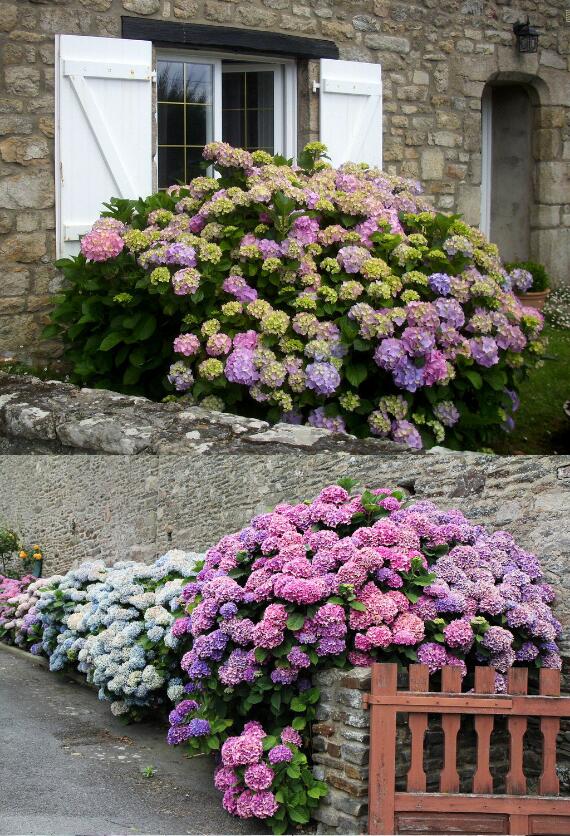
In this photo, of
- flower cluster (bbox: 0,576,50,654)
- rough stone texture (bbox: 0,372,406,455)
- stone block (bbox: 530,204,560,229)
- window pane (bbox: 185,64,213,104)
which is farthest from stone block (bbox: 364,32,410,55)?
flower cluster (bbox: 0,576,50,654)

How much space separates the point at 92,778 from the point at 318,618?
1526mm

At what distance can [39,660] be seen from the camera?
784cm

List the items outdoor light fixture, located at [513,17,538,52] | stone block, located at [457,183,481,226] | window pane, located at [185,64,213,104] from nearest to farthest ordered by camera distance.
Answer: window pane, located at [185,64,213,104], stone block, located at [457,183,481,226], outdoor light fixture, located at [513,17,538,52]

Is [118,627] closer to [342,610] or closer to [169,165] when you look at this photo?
[342,610]

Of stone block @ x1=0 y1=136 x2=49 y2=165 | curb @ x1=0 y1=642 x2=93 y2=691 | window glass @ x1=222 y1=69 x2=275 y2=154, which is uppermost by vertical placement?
window glass @ x1=222 y1=69 x2=275 y2=154

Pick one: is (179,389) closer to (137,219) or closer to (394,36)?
(137,219)

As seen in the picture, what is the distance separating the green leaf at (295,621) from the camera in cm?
464

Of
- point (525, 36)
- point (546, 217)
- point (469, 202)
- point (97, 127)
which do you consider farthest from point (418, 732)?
point (525, 36)

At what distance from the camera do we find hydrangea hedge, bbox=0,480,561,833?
4699 millimetres

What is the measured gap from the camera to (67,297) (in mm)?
7203

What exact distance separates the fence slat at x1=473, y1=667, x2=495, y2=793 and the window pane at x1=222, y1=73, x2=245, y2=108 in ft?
19.4

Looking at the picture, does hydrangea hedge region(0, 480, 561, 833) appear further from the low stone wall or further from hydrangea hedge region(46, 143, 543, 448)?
hydrangea hedge region(46, 143, 543, 448)

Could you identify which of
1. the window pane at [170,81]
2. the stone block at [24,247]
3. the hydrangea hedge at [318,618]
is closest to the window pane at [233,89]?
the window pane at [170,81]

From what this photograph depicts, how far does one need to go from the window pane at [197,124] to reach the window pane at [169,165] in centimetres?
14
